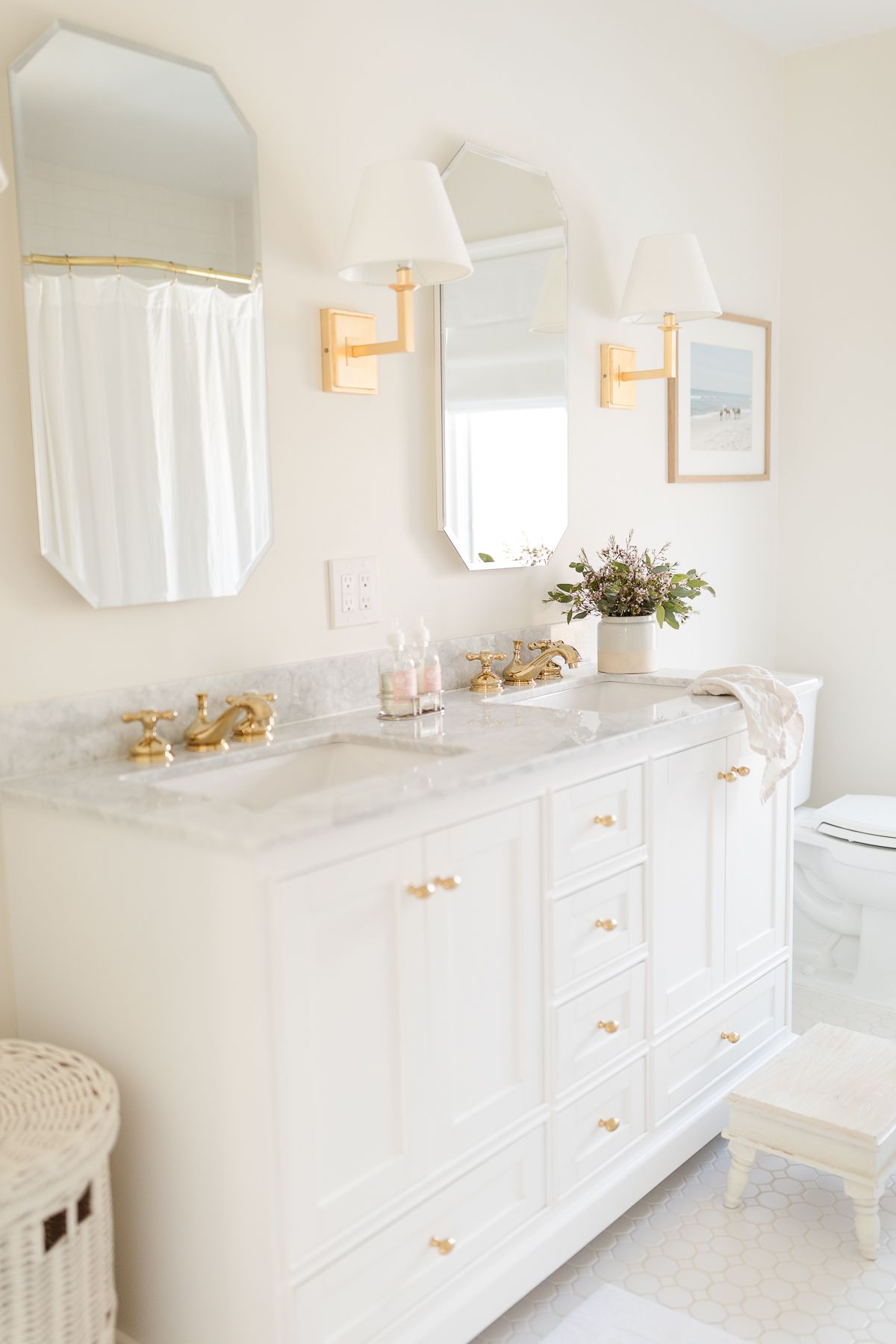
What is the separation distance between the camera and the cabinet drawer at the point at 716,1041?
218 cm

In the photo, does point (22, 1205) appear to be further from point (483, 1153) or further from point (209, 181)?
point (209, 181)

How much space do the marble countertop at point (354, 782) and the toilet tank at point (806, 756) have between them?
1034mm

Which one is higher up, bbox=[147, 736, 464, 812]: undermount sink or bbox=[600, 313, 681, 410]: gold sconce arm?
bbox=[600, 313, 681, 410]: gold sconce arm

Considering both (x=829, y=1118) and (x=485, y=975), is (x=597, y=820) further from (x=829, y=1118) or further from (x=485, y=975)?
(x=829, y=1118)

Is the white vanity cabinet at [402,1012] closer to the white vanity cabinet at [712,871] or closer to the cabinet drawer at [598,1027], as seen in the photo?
the cabinet drawer at [598,1027]

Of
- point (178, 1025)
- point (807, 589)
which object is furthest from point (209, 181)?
point (807, 589)

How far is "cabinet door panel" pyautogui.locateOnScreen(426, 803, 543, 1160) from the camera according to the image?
1.63 meters

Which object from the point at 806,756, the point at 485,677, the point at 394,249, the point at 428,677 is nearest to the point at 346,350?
the point at 394,249

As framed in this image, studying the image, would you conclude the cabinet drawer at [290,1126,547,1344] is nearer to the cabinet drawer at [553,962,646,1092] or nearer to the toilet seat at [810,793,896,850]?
the cabinet drawer at [553,962,646,1092]

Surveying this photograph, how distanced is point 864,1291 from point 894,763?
1842 millimetres

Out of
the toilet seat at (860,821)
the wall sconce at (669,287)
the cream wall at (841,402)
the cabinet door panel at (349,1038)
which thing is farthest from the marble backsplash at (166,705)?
the cream wall at (841,402)

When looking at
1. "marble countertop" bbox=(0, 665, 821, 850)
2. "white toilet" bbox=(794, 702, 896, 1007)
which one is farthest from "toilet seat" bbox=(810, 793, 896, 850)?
"marble countertop" bbox=(0, 665, 821, 850)

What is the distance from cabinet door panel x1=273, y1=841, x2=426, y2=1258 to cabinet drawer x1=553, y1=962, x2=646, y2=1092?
1.16 feet

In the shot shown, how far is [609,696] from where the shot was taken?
8.63 feet
